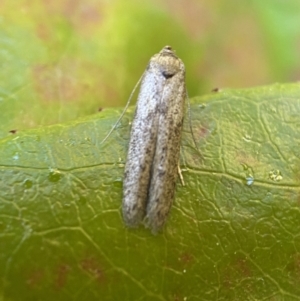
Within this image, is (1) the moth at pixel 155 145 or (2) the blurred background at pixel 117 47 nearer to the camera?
(1) the moth at pixel 155 145

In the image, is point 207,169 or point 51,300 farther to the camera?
point 207,169

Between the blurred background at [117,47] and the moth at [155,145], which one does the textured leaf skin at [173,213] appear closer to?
the moth at [155,145]

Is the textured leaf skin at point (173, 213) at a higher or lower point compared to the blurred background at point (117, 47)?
lower

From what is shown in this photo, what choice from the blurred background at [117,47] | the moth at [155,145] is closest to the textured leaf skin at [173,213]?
the moth at [155,145]

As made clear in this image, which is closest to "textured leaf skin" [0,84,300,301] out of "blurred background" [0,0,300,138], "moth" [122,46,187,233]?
"moth" [122,46,187,233]

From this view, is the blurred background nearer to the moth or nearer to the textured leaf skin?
the moth

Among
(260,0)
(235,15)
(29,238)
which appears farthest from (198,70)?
(29,238)

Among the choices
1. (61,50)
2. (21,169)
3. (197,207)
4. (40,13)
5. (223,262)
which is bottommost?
(223,262)

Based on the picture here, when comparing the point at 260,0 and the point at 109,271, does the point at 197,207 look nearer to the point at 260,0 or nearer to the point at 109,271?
the point at 109,271
